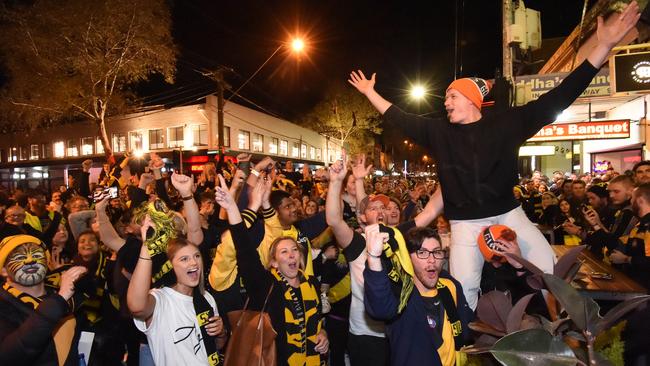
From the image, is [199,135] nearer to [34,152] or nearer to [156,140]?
[156,140]

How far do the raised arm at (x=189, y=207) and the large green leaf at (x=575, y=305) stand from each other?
3335 millimetres

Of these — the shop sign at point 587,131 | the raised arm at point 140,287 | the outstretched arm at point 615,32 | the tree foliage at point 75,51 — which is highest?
the tree foliage at point 75,51

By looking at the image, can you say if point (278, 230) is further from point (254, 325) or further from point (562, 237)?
point (562, 237)

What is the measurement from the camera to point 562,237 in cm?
824

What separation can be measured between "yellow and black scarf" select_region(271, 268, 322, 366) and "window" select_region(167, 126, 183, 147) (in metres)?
29.5

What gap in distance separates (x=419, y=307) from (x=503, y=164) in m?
1.11

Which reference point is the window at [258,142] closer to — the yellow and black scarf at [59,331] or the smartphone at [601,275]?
the yellow and black scarf at [59,331]

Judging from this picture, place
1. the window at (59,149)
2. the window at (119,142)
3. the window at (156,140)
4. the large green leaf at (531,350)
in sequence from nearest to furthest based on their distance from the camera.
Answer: the large green leaf at (531,350), the window at (156,140), the window at (119,142), the window at (59,149)

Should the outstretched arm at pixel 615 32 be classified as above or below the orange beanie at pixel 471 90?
above

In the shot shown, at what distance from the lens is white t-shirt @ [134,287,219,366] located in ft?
10.7

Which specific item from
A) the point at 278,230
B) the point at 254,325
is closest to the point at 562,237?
the point at 278,230

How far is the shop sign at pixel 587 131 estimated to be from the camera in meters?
12.9

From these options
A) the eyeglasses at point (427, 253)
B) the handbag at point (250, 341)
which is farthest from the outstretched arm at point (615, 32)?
the handbag at point (250, 341)

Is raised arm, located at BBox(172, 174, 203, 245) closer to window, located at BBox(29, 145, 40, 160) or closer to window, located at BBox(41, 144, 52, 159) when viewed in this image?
window, located at BBox(41, 144, 52, 159)
